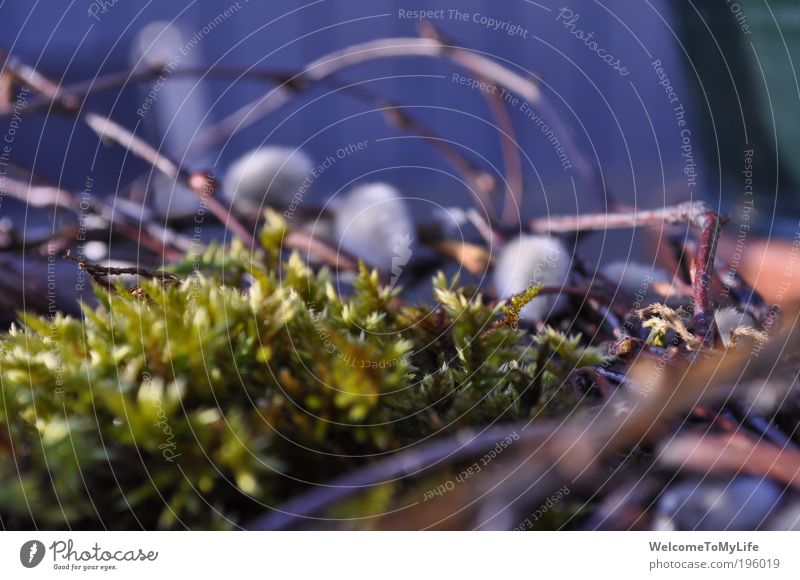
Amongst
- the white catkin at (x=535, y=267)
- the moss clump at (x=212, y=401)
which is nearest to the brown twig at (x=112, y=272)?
the moss clump at (x=212, y=401)

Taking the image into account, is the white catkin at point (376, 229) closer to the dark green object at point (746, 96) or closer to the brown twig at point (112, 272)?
the brown twig at point (112, 272)

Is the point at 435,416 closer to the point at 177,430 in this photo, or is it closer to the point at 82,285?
the point at 177,430

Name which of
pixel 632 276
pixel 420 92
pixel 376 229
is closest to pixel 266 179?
pixel 376 229

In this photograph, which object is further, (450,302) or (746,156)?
(746,156)

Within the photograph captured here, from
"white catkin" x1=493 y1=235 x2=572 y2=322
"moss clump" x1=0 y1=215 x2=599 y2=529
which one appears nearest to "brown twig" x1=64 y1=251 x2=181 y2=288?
"moss clump" x1=0 y1=215 x2=599 y2=529

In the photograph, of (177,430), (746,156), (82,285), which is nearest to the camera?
(177,430)

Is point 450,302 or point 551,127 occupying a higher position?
point 551,127

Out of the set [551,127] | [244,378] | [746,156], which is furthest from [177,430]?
[746,156]
